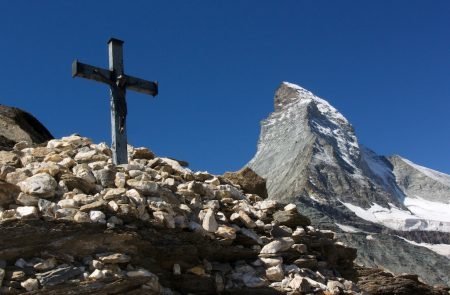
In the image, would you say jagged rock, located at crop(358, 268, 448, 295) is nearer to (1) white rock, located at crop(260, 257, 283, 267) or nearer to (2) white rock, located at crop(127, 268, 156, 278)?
(1) white rock, located at crop(260, 257, 283, 267)

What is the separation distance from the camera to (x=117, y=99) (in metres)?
14.2

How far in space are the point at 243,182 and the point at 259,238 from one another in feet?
11.7

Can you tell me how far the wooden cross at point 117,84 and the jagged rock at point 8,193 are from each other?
330cm

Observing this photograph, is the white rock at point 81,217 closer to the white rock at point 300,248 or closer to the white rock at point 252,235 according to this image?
the white rock at point 252,235

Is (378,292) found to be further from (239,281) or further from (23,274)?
(23,274)

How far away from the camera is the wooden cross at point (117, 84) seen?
1350cm

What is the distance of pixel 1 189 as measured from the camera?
1009 cm

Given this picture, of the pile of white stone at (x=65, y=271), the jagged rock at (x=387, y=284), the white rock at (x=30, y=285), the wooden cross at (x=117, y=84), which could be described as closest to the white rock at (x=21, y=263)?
the pile of white stone at (x=65, y=271)

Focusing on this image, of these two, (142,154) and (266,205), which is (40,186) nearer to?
(142,154)

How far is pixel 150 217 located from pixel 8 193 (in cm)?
228

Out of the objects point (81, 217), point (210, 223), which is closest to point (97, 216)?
point (81, 217)

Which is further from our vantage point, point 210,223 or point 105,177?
point 210,223

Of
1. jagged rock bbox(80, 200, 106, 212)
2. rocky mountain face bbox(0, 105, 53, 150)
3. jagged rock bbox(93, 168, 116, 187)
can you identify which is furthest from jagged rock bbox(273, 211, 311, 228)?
rocky mountain face bbox(0, 105, 53, 150)

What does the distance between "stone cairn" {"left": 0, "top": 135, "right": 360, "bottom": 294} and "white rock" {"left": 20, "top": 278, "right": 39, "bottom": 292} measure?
1cm
